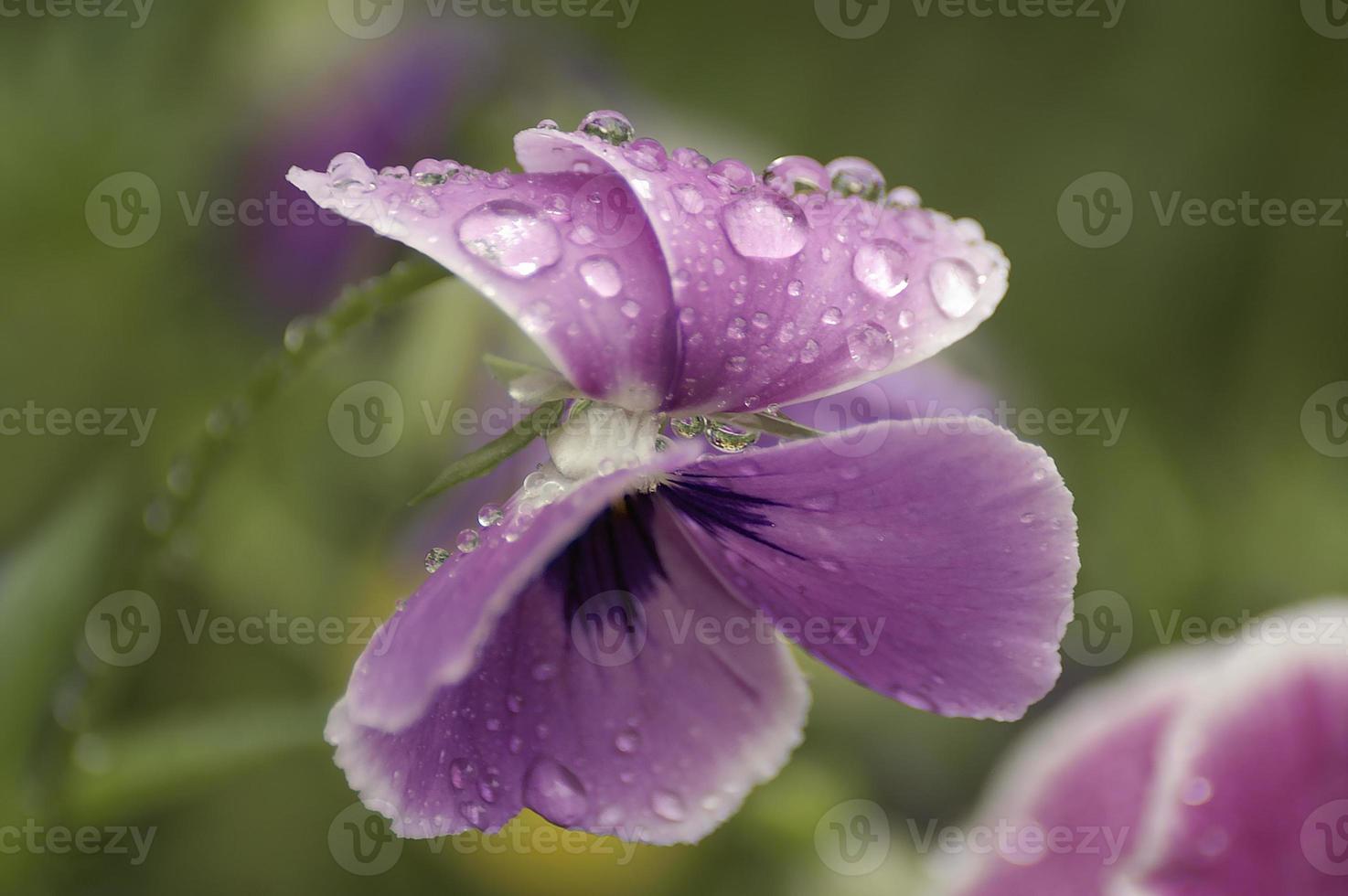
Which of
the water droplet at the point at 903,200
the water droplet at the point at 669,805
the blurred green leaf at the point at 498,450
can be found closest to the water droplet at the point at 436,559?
the blurred green leaf at the point at 498,450

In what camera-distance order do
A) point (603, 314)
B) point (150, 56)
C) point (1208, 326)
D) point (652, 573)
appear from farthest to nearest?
point (1208, 326), point (150, 56), point (652, 573), point (603, 314)

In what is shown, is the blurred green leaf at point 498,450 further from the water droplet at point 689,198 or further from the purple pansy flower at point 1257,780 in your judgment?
the purple pansy flower at point 1257,780

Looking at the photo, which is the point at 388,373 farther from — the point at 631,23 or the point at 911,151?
the point at 911,151

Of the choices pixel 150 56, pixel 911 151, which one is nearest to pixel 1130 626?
pixel 911 151

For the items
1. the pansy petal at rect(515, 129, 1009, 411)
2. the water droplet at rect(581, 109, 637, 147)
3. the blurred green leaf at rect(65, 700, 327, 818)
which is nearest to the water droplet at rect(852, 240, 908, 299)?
the pansy petal at rect(515, 129, 1009, 411)

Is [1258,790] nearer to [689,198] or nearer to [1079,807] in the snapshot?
[1079,807]

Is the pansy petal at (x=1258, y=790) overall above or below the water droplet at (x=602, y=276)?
below
